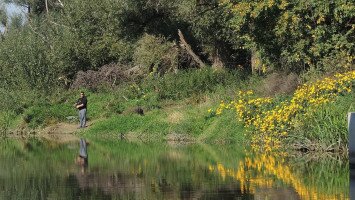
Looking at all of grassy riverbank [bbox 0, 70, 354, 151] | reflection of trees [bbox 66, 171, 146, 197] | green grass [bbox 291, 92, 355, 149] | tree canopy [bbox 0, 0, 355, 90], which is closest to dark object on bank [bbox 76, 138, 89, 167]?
reflection of trees [bbox 66, 171, 146, 197]

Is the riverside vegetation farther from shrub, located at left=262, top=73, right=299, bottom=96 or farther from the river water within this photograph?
the river water

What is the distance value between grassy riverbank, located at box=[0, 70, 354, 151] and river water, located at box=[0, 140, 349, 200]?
1.14m

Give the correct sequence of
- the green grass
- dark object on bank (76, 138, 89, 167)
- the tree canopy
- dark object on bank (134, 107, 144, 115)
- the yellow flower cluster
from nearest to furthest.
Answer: the green grass, dark object on bank (76, 138, 89, 167), the yellow flower cluster, the tree canopy, dark object on bank (134, 107, 144, 115)

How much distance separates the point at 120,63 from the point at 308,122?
2479cm

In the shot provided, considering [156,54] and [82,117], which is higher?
[156,54]

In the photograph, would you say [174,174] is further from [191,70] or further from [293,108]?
[191,70]

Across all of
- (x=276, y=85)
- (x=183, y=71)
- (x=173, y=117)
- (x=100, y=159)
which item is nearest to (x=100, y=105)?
(x=183, y=71)

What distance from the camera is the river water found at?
16.3 meters

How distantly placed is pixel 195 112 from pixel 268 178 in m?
17.0

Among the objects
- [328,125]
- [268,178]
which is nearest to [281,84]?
[328,125]

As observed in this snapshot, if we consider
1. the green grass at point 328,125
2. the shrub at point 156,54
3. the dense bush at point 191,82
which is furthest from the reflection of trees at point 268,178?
the shrub at point 156,54

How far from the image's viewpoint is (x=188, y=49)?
46.6 m

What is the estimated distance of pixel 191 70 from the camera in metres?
44.6

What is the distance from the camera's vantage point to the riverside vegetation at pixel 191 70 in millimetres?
27203
